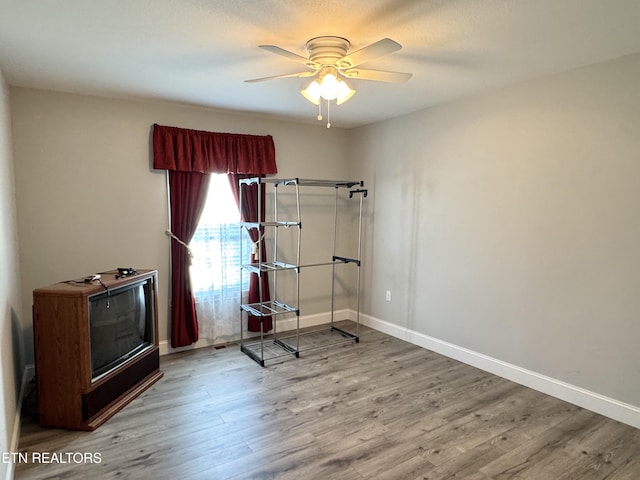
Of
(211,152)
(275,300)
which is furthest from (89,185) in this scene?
(275,300)

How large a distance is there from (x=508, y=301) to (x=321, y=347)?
1854 mm

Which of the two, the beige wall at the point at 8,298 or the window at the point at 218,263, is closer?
the beige wall at the point at 8,298

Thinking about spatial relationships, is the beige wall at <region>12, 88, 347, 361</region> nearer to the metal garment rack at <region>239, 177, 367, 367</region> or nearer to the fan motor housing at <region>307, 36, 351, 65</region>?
the metal garment rack at <region>239, 177, 367, 367</region>

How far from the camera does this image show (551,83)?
2.85 metres

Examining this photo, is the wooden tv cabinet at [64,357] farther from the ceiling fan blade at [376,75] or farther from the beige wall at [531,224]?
the beige wall at [531,224]

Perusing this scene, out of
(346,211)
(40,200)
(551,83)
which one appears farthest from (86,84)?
(551,83)

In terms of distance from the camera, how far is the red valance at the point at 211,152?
3.57 m

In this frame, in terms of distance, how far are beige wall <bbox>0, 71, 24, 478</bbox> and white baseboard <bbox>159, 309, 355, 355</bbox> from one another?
115cm

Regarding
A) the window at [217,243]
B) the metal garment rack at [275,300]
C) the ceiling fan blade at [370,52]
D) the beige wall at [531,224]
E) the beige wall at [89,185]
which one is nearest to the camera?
the ceiling fan blade at [370,52]

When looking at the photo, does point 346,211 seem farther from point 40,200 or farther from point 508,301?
point 40,200

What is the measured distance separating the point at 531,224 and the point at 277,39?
2.34 meters

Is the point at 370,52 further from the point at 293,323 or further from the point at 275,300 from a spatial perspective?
the point at 293,323

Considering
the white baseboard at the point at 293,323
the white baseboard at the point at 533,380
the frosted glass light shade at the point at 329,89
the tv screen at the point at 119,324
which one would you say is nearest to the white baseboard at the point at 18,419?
the tv screen at the point at 119,324

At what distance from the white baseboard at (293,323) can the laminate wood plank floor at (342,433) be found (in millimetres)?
480
